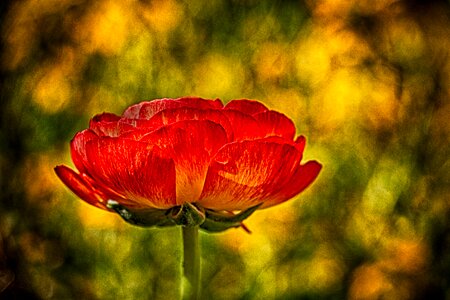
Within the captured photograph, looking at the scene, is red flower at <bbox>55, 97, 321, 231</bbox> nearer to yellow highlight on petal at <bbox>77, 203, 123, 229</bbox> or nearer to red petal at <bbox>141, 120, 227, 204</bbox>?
red petal at <bbox>141, 120, 227, 204</bbox>

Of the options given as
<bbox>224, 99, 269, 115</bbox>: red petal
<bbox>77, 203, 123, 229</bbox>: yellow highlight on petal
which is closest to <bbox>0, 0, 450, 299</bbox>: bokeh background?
<bbox>77, 203, 123, 229</bbox>: yellow highlight on petal

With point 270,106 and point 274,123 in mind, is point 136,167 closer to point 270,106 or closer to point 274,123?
point 274,123

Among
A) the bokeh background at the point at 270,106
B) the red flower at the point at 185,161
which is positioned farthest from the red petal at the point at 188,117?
the bokeh background at the point at 270,106

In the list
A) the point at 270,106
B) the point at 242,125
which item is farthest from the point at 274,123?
the point at 270,106

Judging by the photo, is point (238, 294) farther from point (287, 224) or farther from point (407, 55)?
point (407, 55)

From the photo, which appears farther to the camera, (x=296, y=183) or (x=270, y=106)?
(x=270, y=106)
